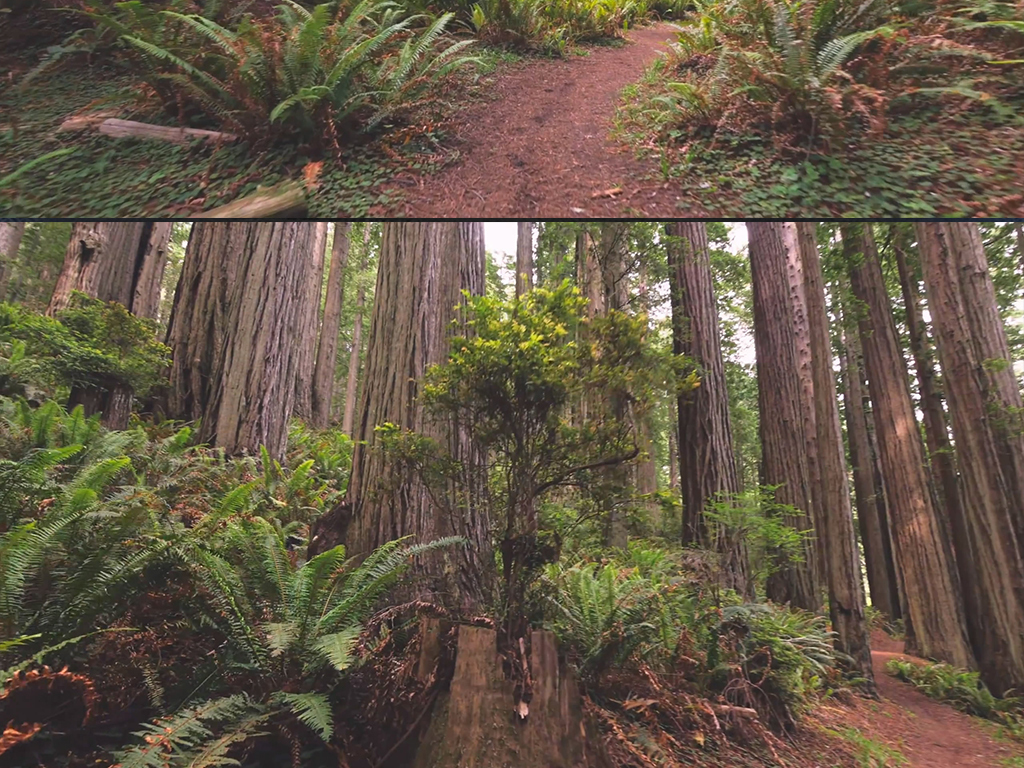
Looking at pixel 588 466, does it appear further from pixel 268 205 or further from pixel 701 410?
pixel 701 410

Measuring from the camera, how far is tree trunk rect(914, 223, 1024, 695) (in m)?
6.15

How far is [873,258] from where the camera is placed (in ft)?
27.3

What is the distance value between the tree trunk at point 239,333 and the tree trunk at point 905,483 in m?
7.34

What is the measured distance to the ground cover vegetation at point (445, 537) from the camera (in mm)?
2328

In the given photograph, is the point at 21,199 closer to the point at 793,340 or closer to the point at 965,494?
the point at 793,340

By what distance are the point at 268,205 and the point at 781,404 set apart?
250 inches

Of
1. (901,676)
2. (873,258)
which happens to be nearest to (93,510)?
(901,676)

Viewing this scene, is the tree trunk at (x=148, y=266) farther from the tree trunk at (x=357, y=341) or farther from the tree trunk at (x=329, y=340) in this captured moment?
the tree trunk at (x=357, y=341)

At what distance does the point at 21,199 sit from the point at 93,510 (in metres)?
1.86

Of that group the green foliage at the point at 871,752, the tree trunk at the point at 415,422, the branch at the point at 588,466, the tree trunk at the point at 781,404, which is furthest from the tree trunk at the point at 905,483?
the branch at the point at 588,466

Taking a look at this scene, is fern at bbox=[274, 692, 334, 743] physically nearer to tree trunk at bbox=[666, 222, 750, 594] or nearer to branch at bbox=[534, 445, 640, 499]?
branch at bbox=[534, 445, 640, 499]

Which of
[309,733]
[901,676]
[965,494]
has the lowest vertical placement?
[901,676]

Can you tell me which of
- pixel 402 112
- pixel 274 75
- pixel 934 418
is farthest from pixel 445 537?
pixel 934 418

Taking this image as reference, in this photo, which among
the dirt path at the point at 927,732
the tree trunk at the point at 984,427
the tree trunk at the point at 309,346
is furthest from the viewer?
the tree trunk at the point at 309,346
